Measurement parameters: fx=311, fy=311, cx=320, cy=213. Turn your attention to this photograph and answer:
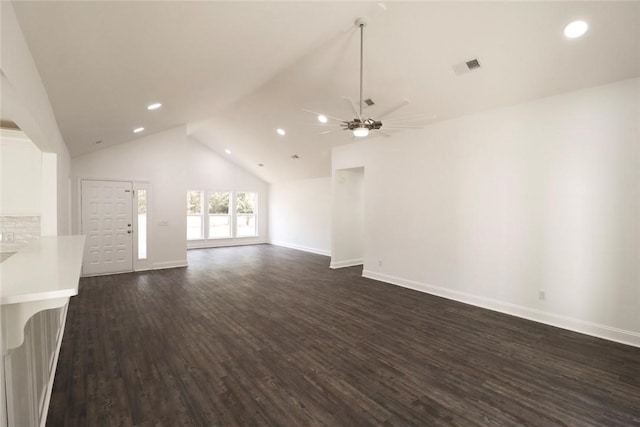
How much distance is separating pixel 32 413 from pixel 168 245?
6213mm

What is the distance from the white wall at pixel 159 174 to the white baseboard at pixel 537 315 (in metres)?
5.49

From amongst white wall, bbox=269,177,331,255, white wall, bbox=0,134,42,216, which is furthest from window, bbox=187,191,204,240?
white wall, bbox=0,134,42,216

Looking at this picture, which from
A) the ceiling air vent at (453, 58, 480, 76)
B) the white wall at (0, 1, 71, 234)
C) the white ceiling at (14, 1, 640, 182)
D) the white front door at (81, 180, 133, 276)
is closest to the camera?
the white wall at (0, 1, 71, 234)

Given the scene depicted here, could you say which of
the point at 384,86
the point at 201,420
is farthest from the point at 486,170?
the point at 201,420

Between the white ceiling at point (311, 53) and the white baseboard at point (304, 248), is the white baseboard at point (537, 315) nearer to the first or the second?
the white ceiling at point (311, 53)

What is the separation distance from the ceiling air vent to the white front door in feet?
22.9

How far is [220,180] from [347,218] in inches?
223

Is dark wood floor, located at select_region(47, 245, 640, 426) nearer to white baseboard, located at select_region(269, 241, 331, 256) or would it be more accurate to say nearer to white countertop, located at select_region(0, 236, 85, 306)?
white countertop, located at select_region(0, 236, 85, 306)

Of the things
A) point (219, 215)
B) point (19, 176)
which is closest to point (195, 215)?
point (219, 215)

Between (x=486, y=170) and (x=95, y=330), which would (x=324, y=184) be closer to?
(x=486, y=170)

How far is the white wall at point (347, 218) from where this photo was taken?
25.0 feet

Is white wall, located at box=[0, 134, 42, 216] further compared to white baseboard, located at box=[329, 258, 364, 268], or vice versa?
white baseboard, located at box=[329, 258, 364, 268]

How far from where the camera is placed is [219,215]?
1144 cm

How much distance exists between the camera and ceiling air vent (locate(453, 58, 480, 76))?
3.81m
